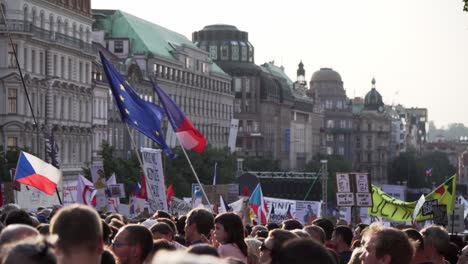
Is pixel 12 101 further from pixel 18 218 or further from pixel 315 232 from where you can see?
pixel 315 232

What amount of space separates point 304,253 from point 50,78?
71.8 m

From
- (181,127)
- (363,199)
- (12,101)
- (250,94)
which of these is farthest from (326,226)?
(250,94)

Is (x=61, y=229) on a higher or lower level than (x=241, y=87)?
lower

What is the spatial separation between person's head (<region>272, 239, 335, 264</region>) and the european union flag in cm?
2172

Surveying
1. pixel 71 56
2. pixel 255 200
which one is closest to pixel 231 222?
pixel 255 200

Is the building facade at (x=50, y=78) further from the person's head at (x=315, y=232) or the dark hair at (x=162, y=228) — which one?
the dark hair at (x=162, y=228)

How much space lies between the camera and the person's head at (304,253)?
705 centimetres

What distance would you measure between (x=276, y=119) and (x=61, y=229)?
17290 centimetres

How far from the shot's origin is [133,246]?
1085cm

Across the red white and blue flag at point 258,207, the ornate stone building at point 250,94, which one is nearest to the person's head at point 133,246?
the red white and blue flag at point 258,207

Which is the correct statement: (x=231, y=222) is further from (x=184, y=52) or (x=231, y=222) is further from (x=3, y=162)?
(x=184, y=52)

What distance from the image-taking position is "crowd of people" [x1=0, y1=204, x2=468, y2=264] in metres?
7.02

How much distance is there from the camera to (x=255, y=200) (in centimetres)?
4150

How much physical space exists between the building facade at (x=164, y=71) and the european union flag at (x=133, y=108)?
67.9m
